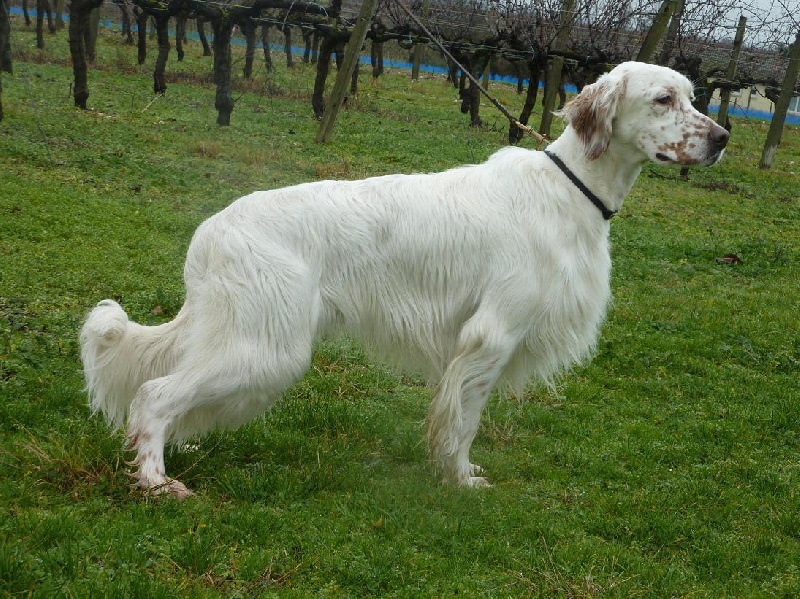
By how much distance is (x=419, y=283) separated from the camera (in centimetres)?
423

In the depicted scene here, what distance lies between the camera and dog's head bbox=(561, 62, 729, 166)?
14.0 feet

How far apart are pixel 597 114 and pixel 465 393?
1.57 meters

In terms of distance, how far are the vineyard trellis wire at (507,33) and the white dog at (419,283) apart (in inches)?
397

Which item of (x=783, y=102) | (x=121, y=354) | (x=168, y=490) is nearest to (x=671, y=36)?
(x=783, y=102)

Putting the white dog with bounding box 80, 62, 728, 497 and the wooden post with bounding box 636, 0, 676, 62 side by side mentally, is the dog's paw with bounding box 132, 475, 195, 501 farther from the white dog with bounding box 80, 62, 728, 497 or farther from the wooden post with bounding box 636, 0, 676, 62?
the wooden post with bounding box 636, 0, 676, 62

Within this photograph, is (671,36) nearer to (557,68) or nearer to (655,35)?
(557,68)

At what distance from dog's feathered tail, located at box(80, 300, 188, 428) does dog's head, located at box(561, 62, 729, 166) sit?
227cm

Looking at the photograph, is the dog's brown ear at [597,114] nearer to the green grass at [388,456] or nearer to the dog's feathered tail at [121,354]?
the green grass at [388,456]

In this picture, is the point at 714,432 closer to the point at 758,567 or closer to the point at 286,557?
the point at 758,567

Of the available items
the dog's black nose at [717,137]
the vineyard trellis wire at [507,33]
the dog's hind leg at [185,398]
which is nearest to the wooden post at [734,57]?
the vineyard trellis wire at [507,33]

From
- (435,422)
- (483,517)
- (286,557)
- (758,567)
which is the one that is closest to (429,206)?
(435,422)

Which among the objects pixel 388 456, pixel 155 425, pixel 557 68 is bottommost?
pixel 388 456

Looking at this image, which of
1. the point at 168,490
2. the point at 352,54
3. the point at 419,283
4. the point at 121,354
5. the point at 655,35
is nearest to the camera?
the point at 168,490

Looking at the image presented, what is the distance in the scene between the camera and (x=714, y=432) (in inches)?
205
